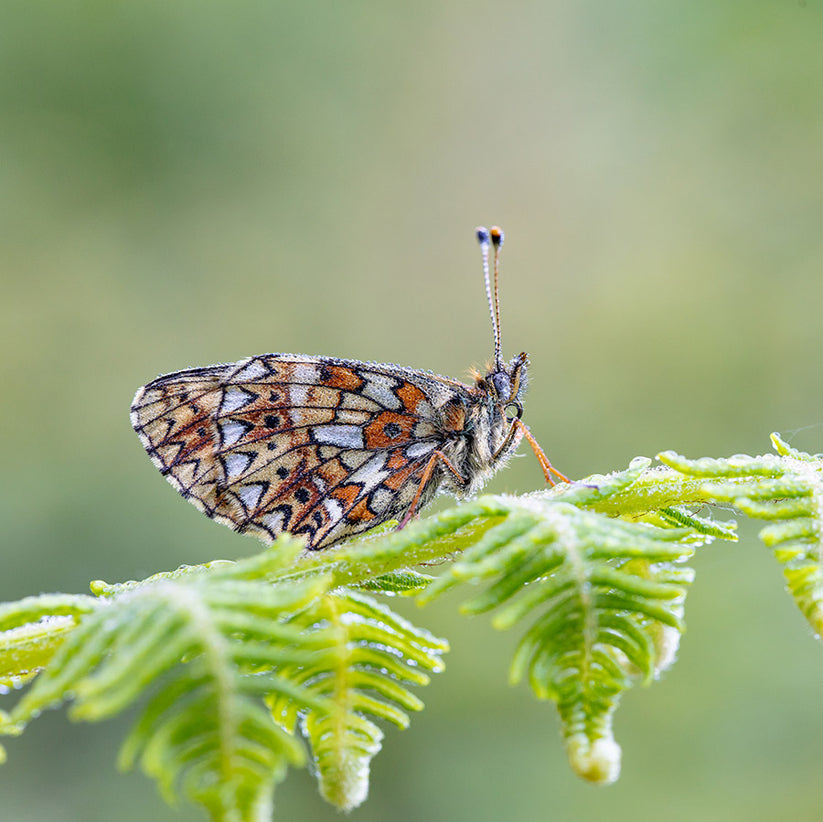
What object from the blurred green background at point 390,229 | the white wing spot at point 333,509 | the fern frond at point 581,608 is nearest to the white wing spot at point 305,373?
the white wing spot at point 333,509

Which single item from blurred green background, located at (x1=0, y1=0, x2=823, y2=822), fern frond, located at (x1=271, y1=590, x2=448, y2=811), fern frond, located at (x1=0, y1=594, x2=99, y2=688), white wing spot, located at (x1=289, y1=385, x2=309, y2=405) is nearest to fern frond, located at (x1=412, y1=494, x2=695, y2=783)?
fern frond, located at (x1=271, y1=590, x2=448, y2=811)

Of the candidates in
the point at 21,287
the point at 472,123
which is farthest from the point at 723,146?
the point at 21,287

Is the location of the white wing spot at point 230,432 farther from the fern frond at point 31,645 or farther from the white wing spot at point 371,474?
the fern frond at point 31,645

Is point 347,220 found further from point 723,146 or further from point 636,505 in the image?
point 636,505

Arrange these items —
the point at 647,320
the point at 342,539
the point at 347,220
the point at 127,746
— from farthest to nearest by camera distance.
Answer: the point at 347,220 → the point at 647,320 → the point at 342,539 → the point at 127,746

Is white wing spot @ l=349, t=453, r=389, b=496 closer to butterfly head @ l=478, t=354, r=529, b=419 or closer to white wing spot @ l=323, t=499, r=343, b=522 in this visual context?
white wing spot @ l=323, t=499, r=343, b=522

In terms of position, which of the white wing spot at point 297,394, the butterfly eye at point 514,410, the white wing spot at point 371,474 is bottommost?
the white wing spot at point 371,474
